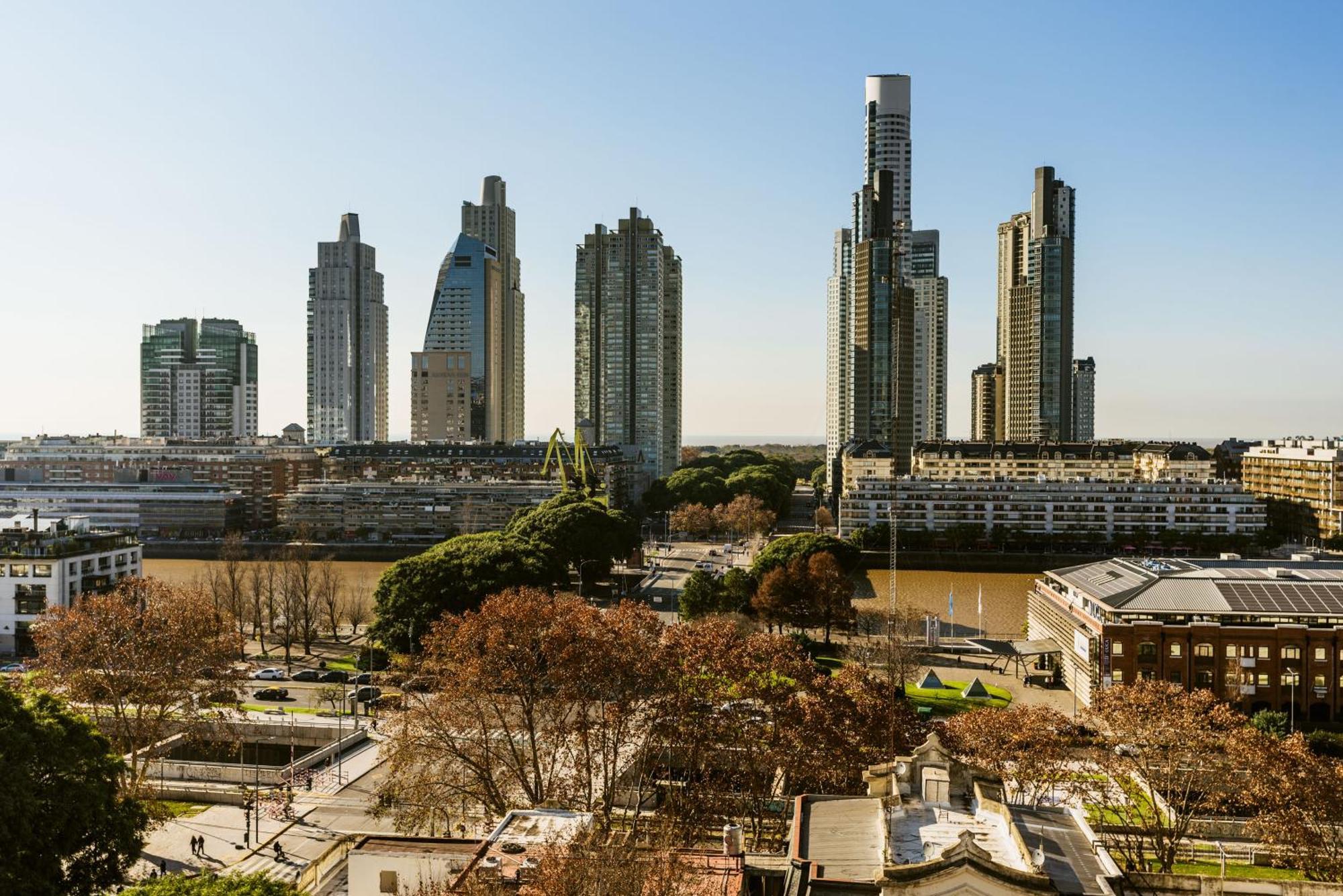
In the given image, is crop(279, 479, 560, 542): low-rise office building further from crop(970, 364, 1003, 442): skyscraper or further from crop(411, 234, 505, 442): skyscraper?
crop(970, 364, 1003, 442): skyscraper

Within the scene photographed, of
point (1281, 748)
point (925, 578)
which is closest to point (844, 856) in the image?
point (1281, 748)

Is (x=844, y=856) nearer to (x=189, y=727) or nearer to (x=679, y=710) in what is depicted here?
(x=679, y=710)

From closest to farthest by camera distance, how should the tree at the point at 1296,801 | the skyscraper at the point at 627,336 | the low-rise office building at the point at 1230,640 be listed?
the tree at the point at 1296,801, the low-rise office building at the point at 1230,640, the skyscraper at the point at 627,336

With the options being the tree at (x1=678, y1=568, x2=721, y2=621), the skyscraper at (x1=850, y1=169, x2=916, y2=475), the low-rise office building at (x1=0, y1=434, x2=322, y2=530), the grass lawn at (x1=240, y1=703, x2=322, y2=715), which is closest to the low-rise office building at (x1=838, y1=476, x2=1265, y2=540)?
the skyscraper at (x1=850, y1=169, x2=916, y2=475)

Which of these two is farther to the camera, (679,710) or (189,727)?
(189,727)

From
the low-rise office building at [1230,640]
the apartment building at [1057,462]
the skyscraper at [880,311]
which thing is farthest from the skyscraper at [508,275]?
the low-rise office building at [1230,640]

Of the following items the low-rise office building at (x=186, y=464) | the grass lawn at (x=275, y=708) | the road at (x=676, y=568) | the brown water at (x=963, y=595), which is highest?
the low-rise office building at (x=186, y=464)

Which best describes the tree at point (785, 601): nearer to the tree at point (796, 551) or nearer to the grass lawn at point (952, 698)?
the tree at point (796, 551)
